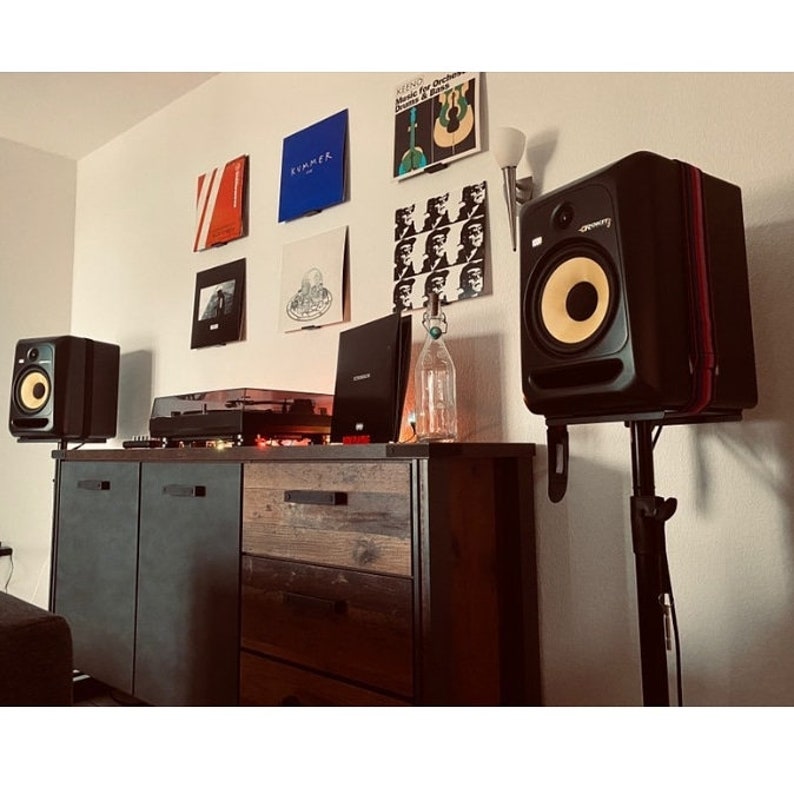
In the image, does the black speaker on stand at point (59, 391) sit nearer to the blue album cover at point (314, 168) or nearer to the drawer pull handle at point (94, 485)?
the drawer pull handle at point (94, 485)

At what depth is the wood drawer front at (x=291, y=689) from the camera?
1201 millimetres

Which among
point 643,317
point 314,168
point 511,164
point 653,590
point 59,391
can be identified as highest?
point 314,168

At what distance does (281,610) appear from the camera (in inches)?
53.9

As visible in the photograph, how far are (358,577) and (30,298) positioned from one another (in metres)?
2.75

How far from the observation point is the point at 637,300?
0.88 meters

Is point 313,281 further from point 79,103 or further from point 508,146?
point 79,103

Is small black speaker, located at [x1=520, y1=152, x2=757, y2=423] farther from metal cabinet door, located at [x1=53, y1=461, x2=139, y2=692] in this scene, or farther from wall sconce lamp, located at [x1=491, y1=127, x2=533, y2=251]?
metal cabinet door, located at [x1=53, y1=461, x2=139, y2=692]

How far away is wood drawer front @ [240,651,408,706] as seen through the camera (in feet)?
3.94

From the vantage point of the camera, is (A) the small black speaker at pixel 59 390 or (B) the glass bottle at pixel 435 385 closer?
(B) the glass bottle at pixel 435 385

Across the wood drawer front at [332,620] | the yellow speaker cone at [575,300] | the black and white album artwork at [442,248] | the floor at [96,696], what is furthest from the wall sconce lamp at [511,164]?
the floor at [96,696]

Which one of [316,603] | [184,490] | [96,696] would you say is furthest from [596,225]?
[96,696]

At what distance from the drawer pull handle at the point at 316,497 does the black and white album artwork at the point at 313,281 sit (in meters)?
0.77

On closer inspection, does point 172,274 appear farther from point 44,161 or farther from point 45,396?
point 44,161
